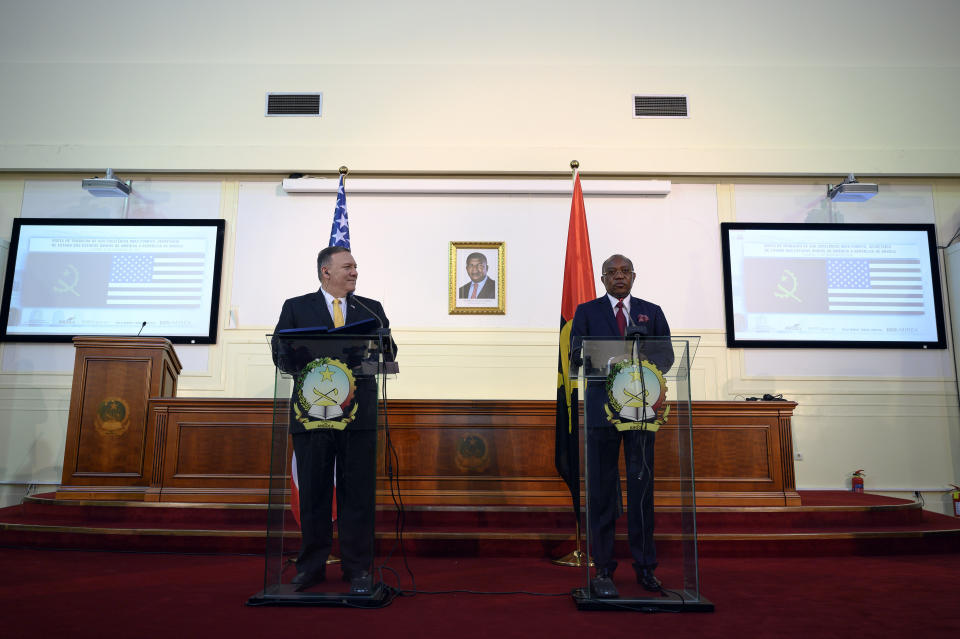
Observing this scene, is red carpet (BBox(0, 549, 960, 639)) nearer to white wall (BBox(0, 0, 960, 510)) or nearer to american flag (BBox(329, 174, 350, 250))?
american flag (BBox(329, 174, 350, 250))

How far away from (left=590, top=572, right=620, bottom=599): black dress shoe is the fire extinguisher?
14.1 ft

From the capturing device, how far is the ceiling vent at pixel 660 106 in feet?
21.5

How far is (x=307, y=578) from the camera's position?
2.61 metres

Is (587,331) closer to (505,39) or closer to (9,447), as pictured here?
(505,39)

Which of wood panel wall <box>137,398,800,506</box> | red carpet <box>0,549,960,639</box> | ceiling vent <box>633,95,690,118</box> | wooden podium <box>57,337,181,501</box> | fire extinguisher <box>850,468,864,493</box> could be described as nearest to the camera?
red carpet <box>0,549,960,639</box>

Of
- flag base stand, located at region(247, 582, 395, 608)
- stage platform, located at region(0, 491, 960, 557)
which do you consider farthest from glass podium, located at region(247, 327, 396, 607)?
stage platform, located at region(0, 491, 960, 557)

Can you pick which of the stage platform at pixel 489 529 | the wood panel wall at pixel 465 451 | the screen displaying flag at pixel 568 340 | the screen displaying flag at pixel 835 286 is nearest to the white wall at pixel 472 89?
the screen displaying flag at pixel 835 286

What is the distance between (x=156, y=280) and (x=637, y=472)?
534 cm

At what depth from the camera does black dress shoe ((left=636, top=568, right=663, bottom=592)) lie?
2.53 m

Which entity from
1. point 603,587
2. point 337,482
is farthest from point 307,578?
→ point 603,587

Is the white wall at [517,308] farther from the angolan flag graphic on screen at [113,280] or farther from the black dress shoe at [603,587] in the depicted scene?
the black dress shoe at [603,587]

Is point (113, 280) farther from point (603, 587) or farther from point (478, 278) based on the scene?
point (603, 587)

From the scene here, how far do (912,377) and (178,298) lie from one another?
272 inches

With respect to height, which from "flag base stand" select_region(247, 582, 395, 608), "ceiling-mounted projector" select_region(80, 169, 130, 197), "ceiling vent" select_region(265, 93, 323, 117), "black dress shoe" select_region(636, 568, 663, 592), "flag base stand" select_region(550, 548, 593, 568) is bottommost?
"flag base stand" select_region(550, 548, 593, 568)
